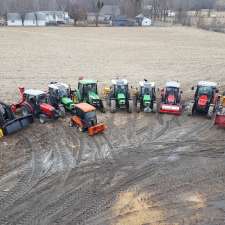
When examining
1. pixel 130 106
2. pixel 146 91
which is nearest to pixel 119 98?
pixel 130 106

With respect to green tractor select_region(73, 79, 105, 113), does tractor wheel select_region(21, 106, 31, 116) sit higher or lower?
lower

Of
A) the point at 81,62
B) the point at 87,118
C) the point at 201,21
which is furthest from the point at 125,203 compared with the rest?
the point at 201,21

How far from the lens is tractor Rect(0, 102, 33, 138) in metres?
16.7

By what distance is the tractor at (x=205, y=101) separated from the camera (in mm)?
19422

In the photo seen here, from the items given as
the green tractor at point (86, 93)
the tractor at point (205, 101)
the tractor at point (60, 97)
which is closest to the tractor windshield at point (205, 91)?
the tractor at point (205, 101)

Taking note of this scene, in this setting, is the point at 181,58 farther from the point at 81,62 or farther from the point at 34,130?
the point at 34,130

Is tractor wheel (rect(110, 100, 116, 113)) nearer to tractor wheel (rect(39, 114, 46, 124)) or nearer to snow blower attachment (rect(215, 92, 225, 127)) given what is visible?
tractor wheel (rect(39, 114, 46, 124))

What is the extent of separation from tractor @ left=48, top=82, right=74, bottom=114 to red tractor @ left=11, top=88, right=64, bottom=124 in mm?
535

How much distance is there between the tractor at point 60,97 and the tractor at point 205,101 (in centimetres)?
705

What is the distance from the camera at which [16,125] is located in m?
17.0

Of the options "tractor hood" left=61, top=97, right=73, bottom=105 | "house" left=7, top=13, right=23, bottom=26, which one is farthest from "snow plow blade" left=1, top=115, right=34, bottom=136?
"house" left=7, top=13, right=23, bottom=26

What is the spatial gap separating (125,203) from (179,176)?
286 centimetres

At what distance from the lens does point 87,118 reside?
17.0m

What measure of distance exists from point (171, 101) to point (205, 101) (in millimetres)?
1995
